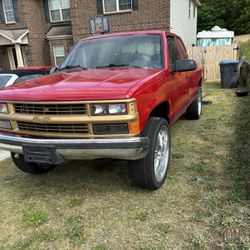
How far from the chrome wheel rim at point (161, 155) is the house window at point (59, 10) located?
16.7m

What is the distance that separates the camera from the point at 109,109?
2943 millimetres

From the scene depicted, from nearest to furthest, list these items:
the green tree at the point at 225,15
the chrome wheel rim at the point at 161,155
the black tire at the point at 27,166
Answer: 1. the chrome wheel rim at the point at 161,155
2. the black tire at the point at 27,166
3. the green tree at the point at 225,15

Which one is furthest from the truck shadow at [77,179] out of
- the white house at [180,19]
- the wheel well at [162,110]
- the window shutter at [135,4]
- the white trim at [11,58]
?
the white trim at [11,58]

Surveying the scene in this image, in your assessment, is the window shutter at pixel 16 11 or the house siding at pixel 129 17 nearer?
the house siding at pixel 129 17

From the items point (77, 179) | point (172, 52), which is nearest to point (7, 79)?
point (77, 179)

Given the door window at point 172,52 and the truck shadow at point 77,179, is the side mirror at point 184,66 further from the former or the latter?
the truck shadow at point 77,179

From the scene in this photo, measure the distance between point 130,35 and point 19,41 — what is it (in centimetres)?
1553

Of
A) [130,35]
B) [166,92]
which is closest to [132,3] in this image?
[130,35]

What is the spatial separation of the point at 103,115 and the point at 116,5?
14.3m

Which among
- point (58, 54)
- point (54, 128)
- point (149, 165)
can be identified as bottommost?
point (58, 54)

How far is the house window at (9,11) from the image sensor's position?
18.7 meters

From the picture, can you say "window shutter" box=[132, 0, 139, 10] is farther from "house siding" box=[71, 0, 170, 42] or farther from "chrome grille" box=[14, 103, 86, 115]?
"chrome grille" box=[14, 103, 86, 115]

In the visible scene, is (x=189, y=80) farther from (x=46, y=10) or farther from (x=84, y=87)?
(x=46, y=10)

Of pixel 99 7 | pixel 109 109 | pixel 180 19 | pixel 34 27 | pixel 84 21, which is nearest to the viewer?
pixel 109 109
